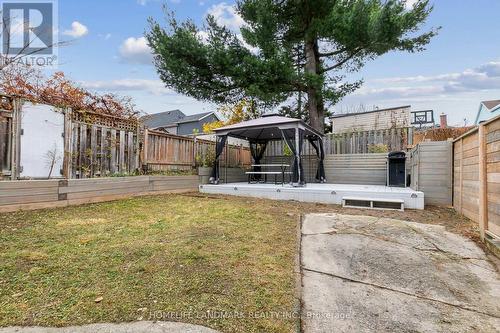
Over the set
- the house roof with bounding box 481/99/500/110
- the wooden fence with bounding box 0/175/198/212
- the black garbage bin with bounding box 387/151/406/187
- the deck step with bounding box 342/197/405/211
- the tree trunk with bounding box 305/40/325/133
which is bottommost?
the deck step with bounding box 342/197/405/211

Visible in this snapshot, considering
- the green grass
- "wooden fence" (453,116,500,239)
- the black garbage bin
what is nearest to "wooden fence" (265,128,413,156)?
the black garbage bin

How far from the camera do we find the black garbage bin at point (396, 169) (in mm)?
7547

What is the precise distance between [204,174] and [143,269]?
20.0ft

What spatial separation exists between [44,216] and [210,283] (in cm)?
353

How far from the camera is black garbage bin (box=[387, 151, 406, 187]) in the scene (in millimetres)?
7547

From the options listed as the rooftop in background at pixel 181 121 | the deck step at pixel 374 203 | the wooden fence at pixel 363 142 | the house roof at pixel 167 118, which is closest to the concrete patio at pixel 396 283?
the deck step at pixel 374 203

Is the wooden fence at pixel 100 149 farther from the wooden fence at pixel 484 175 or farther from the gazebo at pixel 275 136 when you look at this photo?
the wooden fence at pixel 484 175

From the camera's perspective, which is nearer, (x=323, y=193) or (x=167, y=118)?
(x=323, y=193)

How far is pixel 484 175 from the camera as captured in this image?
335 centimetres

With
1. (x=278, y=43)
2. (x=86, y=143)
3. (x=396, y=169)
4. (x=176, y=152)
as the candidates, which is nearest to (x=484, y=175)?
(x=396, y=169)

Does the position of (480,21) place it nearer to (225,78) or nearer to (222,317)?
(225,78)

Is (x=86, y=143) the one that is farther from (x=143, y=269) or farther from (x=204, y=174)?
(x=143, y=269)

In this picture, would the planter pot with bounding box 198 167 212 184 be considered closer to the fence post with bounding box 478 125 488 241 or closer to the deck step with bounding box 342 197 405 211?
the deck step with bounding box 342 197 405 211

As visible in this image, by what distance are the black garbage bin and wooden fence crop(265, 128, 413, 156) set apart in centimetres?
118
